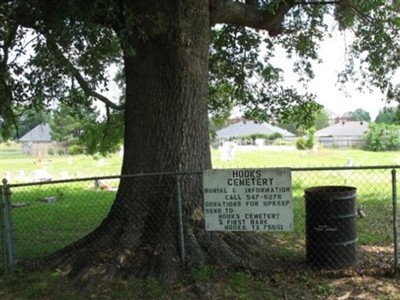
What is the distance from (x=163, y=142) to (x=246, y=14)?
307cm

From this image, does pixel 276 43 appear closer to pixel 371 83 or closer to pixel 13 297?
pixel 371 83

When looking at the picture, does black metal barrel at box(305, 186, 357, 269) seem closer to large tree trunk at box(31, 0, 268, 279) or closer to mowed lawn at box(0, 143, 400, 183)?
large tree trunk at box(31, 0, 268, 279)

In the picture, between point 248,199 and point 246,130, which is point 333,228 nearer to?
point 248,199

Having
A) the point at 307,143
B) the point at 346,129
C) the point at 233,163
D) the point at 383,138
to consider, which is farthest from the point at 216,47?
the point at 346,129

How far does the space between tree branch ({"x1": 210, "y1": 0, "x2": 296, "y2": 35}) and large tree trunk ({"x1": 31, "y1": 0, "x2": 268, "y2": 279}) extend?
729 millimetres

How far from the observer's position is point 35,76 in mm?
8867

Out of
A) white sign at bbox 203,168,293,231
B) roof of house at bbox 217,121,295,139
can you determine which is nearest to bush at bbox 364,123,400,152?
roof of house at bbox 217,121,295,139

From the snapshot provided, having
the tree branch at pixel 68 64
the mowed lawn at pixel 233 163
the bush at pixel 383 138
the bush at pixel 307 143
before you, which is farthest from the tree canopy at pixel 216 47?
the bush at pixel 383 138

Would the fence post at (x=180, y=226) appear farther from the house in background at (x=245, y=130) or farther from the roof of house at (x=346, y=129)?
the roof of house at (x=346, y=129)

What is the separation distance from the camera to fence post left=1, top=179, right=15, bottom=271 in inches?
280

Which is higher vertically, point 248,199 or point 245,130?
point 245,130

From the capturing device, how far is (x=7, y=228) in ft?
23.6

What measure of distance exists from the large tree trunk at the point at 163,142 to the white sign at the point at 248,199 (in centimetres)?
49

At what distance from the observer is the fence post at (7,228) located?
711 cm
